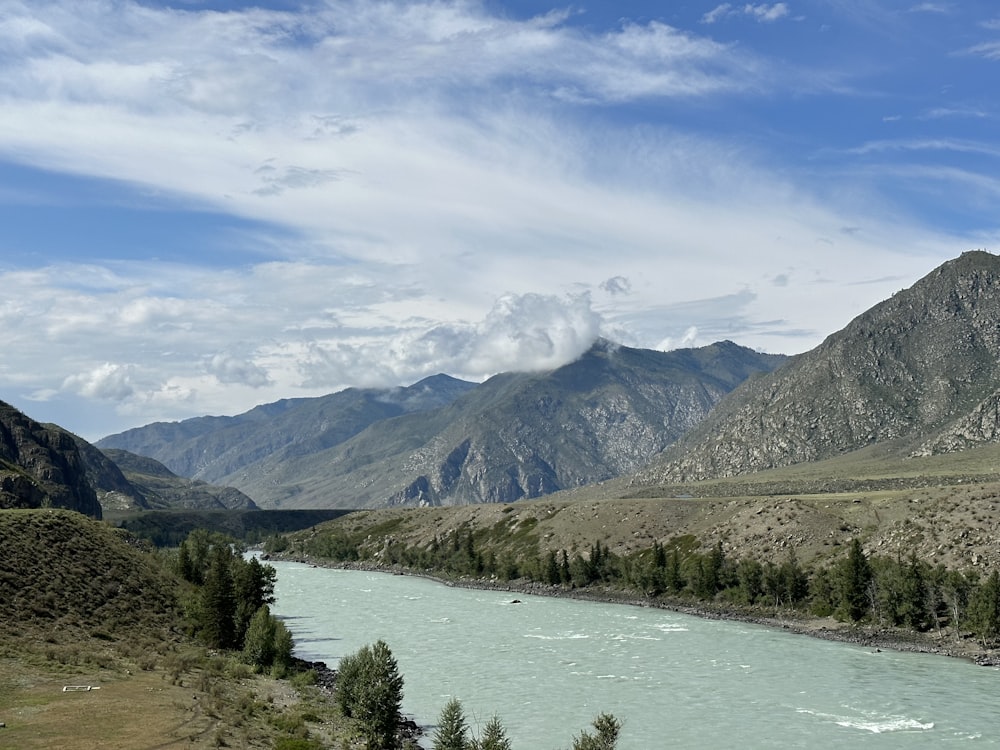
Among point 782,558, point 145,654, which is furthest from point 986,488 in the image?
point 145,654

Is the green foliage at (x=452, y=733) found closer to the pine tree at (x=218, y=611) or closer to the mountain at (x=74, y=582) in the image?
the mountain at (x=74, y=582)

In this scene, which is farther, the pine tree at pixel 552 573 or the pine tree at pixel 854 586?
the pine tree at pixel 552 573

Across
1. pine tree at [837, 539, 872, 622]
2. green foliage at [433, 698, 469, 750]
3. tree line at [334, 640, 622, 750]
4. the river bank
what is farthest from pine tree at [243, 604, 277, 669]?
pine tree at [837, 539, 872, 622]

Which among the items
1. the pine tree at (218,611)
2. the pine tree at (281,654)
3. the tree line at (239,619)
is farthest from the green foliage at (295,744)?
the pine tree at (218,611)

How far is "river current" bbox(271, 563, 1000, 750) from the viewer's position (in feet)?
189

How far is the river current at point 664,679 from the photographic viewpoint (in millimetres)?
57625

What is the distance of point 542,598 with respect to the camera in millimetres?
144625

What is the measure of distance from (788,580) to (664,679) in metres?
48.5

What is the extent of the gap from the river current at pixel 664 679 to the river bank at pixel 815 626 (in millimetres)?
2649

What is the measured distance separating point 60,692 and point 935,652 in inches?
3242

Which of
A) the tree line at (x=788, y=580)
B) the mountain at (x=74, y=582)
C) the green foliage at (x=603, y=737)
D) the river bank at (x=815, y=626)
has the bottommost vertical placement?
the river bank at (x=815, y=626)

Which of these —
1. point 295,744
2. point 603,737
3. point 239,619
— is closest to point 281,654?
point 239,619

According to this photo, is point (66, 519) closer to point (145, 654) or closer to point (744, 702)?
point (145, 654)

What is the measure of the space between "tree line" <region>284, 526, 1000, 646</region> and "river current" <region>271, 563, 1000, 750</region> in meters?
8.95
